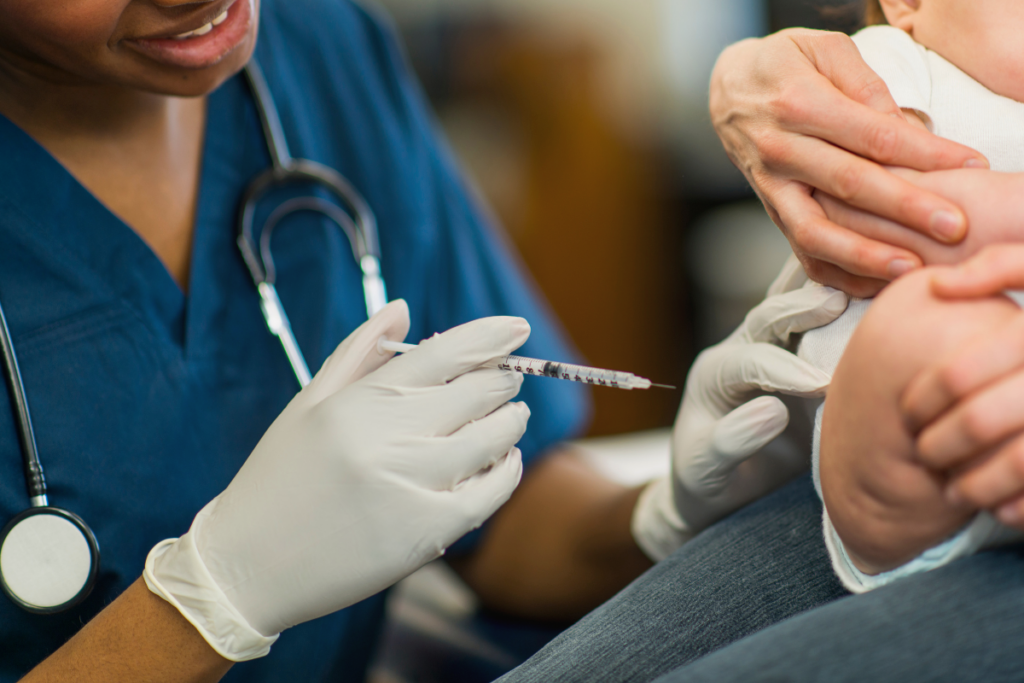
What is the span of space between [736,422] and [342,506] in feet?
0.97

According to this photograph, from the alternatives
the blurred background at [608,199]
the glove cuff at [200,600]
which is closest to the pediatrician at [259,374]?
the glove cuff at [200,600]

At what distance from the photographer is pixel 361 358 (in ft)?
1.95

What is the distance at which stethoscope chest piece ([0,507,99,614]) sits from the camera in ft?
1.90

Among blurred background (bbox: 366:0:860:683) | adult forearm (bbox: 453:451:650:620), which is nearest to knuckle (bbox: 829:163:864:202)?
adult forearm (bbox: 453:451:650:620)

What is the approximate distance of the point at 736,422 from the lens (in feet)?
1.98

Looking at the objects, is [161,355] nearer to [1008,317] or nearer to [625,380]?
[625,380]

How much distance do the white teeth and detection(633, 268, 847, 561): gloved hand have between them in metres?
0.50

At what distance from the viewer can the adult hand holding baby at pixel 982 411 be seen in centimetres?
35

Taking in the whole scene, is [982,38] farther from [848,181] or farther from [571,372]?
[571,372]

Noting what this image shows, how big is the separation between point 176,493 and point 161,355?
0.40 feet

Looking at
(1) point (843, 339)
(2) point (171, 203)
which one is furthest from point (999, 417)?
(2) point (171, 203)

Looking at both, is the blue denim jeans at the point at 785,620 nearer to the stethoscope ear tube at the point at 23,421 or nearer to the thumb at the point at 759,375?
the thumb at the point at 759,375

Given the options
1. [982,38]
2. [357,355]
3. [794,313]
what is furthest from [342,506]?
[982,38]

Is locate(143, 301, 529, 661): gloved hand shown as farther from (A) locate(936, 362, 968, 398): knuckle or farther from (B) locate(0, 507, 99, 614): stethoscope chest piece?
(A) locate(936, 362, 968, 398): knuckle
